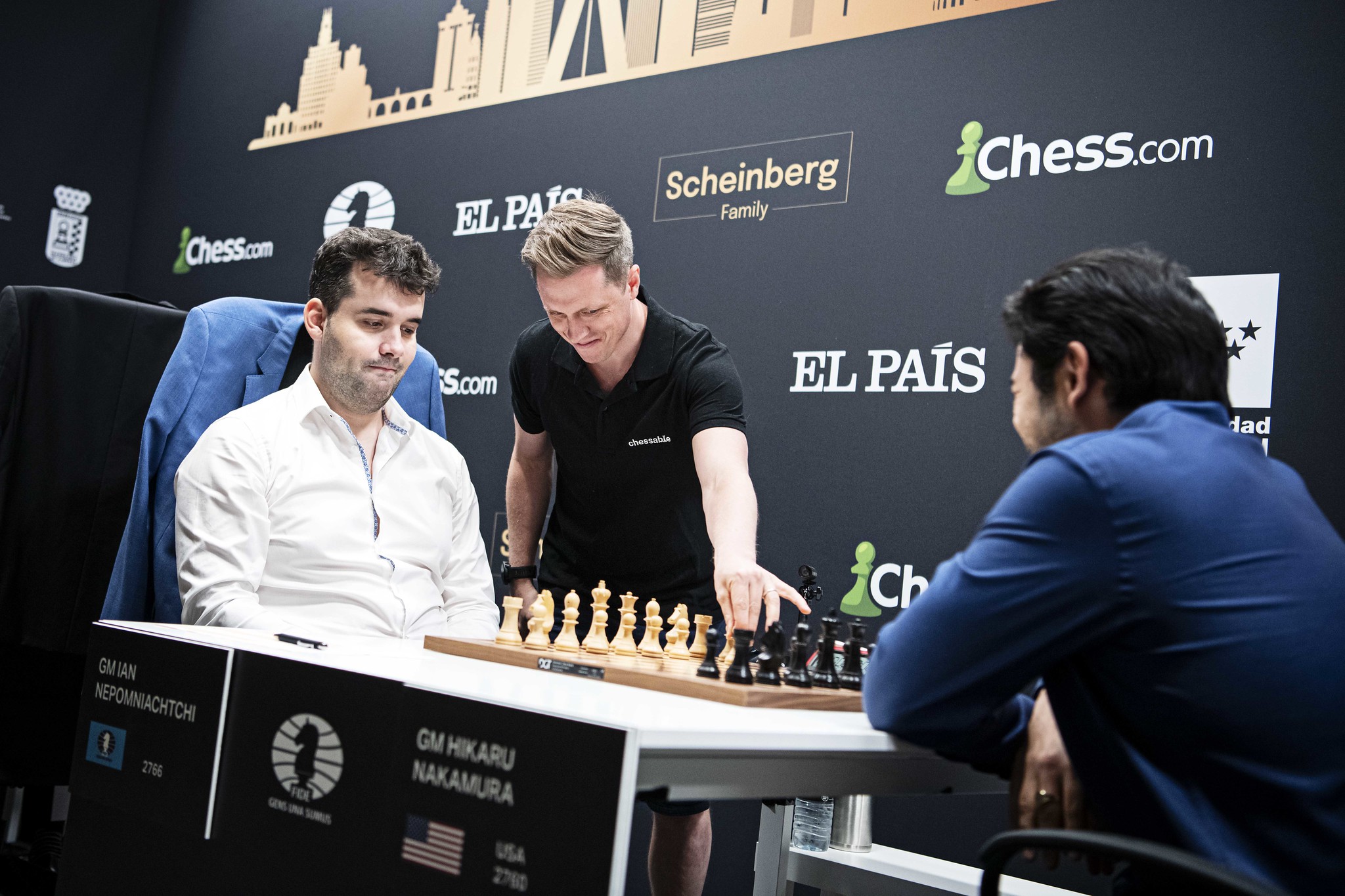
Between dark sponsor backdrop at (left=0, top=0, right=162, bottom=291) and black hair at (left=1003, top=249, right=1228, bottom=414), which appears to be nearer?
black hair at (left=1003, top=249, right=1228, bottom=414)

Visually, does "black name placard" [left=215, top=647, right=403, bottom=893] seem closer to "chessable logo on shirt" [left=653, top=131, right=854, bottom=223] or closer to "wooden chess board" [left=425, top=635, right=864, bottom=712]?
"wooden chess board" [left=425, top=635, right=864, bottom=712]

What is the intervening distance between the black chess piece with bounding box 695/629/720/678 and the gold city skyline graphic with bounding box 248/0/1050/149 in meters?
2.48

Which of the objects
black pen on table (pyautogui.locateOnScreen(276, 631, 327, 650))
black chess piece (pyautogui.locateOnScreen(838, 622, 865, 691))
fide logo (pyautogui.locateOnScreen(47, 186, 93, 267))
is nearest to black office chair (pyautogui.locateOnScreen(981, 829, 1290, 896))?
black chess piece (pyautogui.locateOnScreen(838, 622, 865, 691))

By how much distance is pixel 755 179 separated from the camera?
3.97m

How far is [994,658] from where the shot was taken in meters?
1.28

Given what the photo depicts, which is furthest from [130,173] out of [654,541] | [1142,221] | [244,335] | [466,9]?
[1142,221]

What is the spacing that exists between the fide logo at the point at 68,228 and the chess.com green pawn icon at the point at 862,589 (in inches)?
176

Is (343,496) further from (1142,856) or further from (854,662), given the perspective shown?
(1142,856)

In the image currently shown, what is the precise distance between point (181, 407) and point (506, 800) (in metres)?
1.73

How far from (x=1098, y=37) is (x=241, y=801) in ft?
9.74

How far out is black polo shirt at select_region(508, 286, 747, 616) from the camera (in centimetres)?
281

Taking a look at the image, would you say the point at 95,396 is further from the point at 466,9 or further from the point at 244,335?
the point at 466,9

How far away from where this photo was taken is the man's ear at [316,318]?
8.89 ft

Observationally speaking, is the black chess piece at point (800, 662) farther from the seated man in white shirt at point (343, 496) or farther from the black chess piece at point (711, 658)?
the seated man in white shirt at point (343, 496)
